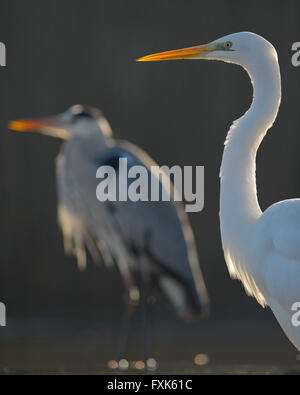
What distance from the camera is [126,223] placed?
4.66 meters

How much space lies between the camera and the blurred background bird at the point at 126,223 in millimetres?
4523

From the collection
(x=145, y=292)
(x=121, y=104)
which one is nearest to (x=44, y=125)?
(x=145, y=292)

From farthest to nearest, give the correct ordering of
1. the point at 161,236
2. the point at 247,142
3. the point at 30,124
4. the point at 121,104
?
the point at 121,104
the point at 30,124
the point at 161,236
the point at 247,142

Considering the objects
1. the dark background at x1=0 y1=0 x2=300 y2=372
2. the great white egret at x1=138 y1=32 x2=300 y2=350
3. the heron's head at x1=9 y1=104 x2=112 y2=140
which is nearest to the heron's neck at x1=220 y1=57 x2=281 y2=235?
the great white egret at x1=138 y1=32 x2=300 y2=350

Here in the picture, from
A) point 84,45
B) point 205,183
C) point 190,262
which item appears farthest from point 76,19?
point 190,262

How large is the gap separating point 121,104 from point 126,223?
5.58 ft

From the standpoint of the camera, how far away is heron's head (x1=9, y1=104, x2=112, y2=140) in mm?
4812

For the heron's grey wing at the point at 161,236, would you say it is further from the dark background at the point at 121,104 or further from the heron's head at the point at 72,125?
the dark background at the point at 121,104

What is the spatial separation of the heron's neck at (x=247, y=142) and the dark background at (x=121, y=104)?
10.8 feet

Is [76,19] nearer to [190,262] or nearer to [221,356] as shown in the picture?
[190,262]

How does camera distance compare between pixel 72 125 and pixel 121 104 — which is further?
pixel 121 104

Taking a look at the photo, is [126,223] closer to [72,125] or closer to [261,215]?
[72,125]

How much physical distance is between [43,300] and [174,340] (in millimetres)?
1152

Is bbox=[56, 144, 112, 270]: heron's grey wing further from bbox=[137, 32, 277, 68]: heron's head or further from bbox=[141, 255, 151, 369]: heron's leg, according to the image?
bbox=[137, 32, 277, 68]: heron's head
